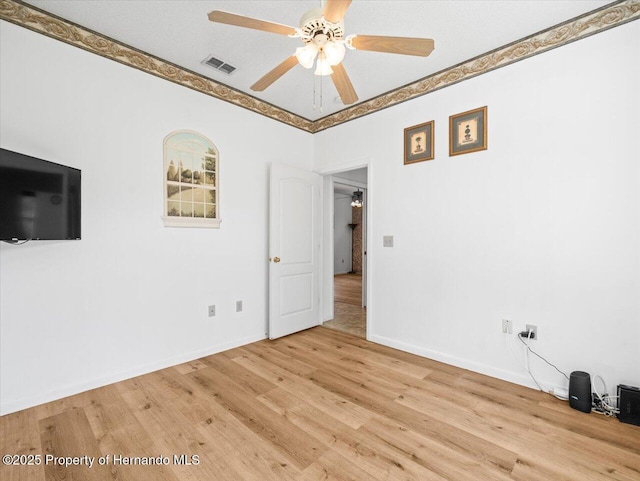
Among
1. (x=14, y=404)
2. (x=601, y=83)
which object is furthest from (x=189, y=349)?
(x=601, y=83)

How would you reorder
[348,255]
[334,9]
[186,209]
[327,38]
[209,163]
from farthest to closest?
[348,255] < [209,163] < [186,209] < [327,38] < [334,9]

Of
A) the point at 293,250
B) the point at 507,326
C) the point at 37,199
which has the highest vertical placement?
the point at 37,199

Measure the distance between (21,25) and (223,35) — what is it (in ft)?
4.71

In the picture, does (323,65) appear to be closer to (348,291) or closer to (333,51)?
(333,51)

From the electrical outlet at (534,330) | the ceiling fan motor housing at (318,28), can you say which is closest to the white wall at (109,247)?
the ceiling fan motor housing at (318,28)

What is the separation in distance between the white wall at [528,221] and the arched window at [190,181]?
1944 mm

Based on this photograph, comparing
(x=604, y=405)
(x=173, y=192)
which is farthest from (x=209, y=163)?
(x=604, y=405)

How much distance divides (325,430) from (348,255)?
9038 mm

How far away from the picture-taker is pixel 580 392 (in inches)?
84.8

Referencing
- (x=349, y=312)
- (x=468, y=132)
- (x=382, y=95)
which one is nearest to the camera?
(x=468, y=132)

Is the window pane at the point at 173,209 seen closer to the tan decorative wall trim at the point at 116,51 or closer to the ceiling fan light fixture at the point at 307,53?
the tan decorative wall trim at the point at 116,51

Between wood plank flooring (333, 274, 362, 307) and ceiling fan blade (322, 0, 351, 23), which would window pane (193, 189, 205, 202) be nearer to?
ceiling fan blade (322, 0, 351, 23)

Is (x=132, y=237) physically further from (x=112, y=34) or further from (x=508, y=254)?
(x=508, y=254)

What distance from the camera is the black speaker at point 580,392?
214 cm
